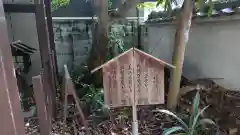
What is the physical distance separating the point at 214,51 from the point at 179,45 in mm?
776

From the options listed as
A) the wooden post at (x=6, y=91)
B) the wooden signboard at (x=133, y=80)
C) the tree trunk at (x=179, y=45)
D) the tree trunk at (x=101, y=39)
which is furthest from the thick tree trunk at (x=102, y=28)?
the wooden post at (x=6, y=91)

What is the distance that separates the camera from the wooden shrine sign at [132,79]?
2150 millimetres

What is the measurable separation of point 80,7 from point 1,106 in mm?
6380

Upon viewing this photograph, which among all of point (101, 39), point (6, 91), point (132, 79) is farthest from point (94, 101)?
point (6, 91)

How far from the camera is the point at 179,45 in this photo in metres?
3.17

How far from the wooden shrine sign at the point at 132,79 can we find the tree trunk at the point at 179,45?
1043 mm

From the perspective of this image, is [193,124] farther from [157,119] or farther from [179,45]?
[179,45]

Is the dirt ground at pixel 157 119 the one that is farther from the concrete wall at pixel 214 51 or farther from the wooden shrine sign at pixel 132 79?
the wooden shrine sign at pixel 132 79

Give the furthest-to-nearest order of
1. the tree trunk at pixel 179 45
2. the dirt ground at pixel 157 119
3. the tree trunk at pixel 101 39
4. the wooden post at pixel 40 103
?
1. the tree trunk at pixel 101 39
2. the tree trunk at pixel 179 45
3. the dirt ground at pixel 157 119
4. the wooden post at pixel 40 103

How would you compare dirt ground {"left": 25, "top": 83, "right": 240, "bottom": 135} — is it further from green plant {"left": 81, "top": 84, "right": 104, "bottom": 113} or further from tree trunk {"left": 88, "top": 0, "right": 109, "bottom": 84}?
tree trunk {"left": 88, "top": 0, "right": 109, "bottom": 84}

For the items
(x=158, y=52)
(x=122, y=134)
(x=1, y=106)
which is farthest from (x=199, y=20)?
(x=1, y=106)

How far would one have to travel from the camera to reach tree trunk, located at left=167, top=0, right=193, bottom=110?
310cm

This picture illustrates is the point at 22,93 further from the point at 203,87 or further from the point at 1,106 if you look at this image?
the point at 1,106

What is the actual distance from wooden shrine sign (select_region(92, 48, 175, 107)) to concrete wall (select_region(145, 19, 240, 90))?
1.50 meters
